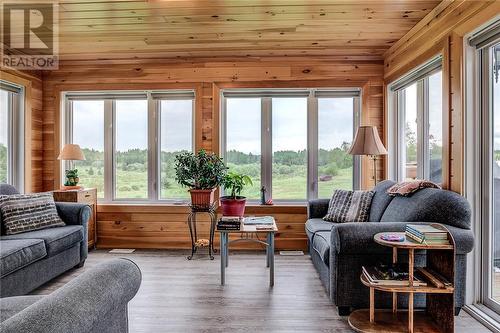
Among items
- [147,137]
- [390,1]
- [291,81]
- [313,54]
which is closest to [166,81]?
[147,137]

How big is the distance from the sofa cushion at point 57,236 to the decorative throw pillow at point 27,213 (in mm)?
96

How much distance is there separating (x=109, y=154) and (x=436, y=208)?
157 inches

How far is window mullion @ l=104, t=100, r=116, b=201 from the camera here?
4.41 meters

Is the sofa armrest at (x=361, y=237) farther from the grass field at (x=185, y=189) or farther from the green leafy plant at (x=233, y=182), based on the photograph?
the grass field at (x=185, y=189)

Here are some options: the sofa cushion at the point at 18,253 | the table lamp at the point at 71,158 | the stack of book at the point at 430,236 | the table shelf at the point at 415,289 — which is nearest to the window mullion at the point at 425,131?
the stack of book at the point at 430,236

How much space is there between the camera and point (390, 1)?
2.75 m

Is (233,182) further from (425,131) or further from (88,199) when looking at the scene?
(425,131)

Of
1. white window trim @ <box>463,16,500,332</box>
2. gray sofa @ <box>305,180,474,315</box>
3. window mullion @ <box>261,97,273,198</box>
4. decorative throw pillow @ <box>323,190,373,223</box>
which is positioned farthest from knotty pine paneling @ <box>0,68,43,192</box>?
white window trim @ <box>463,16,500,332</box>

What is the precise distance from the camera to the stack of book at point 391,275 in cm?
206

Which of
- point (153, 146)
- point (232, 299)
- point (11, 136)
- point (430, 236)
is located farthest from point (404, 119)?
point (11, 136)

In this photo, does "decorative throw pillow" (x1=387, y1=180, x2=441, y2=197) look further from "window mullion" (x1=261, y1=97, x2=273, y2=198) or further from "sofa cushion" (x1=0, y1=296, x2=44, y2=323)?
"sofa cushion" (x1=0, y1=296, x2=44, y2=323)

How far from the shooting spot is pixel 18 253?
248 centimetres

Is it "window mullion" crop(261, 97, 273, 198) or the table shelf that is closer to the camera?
the table shelf

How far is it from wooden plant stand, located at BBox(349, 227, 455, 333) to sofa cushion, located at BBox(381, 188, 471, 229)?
0.30 m
